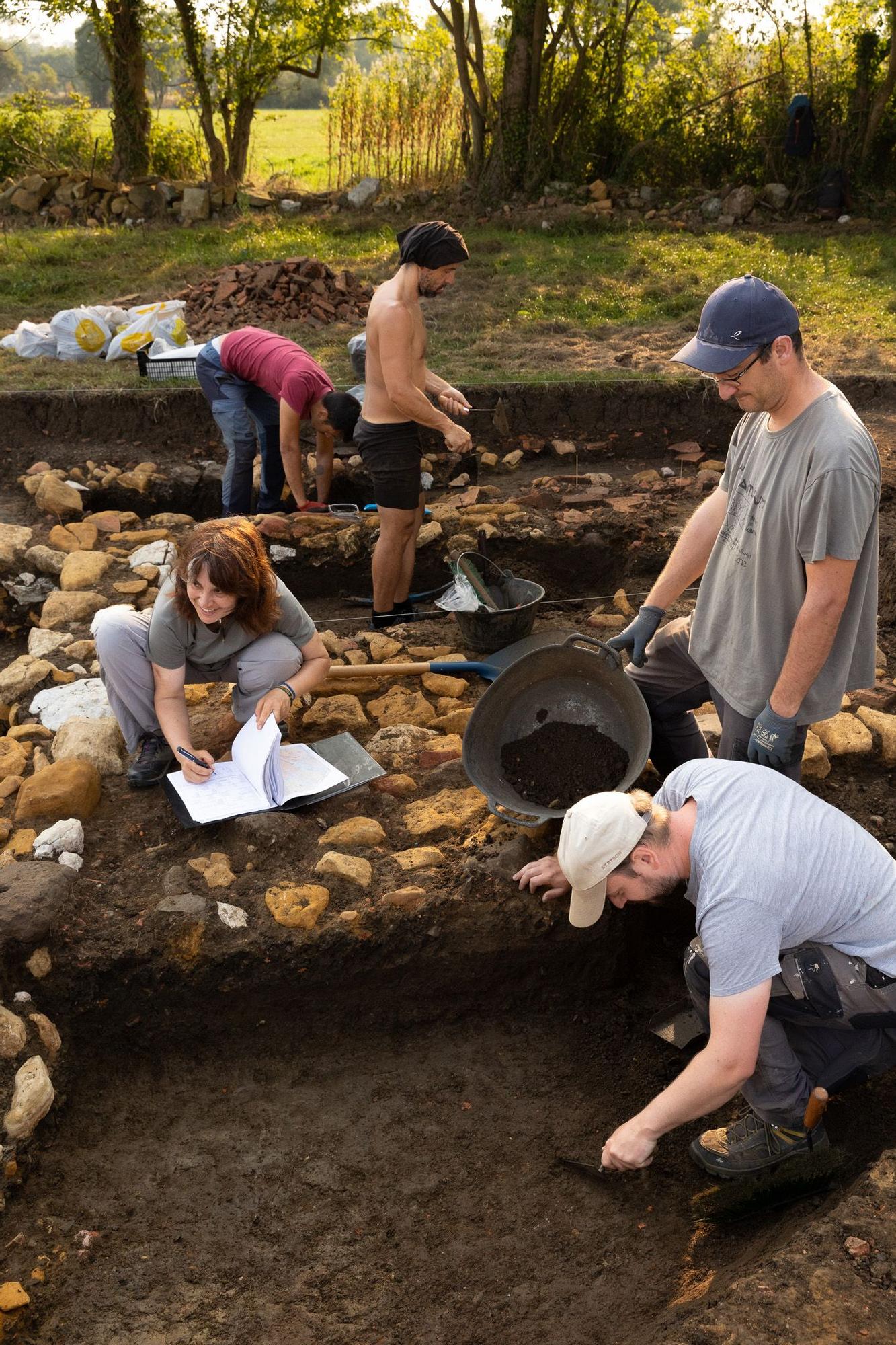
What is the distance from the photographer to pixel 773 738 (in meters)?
2.84

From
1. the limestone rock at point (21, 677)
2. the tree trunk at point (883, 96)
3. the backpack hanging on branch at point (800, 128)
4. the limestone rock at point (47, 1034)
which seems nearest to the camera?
the limestone rock at point (47, 1034)

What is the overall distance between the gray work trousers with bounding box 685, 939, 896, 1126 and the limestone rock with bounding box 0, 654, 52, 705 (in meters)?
3.17

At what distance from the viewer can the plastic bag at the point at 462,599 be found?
15.5ft

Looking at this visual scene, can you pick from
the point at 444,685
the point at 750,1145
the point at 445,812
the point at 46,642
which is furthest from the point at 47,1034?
the point at 46,642

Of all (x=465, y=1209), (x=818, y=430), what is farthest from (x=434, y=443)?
(x=465, y=1209)

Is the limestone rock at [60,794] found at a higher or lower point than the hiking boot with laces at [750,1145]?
higher

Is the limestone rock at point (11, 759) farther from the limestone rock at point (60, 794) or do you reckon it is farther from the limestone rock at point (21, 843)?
the limestone rock at point (21, 843)

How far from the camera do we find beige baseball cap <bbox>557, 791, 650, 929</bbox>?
234cm

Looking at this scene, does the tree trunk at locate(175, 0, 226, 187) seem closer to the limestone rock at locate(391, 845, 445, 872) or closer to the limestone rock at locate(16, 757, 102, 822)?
the limestone rock at locate(16, 757, 102, 822)

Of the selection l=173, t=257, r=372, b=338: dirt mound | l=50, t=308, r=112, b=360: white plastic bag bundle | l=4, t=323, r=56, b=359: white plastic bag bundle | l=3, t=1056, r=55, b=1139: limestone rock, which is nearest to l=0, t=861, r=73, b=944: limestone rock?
l=3, t=1056, r=55, b=1139: limestone rock

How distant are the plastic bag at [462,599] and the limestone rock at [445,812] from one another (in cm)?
110

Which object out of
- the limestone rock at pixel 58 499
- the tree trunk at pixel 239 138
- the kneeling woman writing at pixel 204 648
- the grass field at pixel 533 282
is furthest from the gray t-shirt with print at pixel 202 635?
the tree trunk at pixel 239 138

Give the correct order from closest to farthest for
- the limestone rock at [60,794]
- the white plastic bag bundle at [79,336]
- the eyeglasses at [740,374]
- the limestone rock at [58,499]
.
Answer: the eyeglasses at [740,374] → the limestone rock at [60,794] → the limestone rock at [58,499] → the white plastic bag bundle at [79,336]

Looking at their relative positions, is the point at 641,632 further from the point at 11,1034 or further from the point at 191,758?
the point at 11,1034
